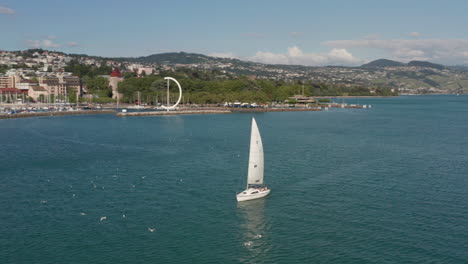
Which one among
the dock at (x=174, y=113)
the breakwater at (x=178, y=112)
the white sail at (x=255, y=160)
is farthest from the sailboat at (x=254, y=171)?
the breakwater at (x=178, y=112)

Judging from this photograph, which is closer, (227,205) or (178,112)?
(227,205)

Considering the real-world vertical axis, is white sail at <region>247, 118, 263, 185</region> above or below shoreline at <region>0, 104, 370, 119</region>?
below

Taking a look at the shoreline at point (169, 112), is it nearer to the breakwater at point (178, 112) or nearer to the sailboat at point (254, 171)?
the breakwater at point (178, 112)

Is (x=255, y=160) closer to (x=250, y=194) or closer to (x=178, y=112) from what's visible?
(x=250, y=194)

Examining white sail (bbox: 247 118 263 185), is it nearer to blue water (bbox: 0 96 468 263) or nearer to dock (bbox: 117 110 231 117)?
blue water (bbox: 0 96 468 263)

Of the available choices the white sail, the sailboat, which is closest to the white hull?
the sailboat

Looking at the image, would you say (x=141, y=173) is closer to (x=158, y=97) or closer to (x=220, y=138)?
(x=220, y=138)

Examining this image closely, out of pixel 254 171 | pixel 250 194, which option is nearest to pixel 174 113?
pixel 254 171
